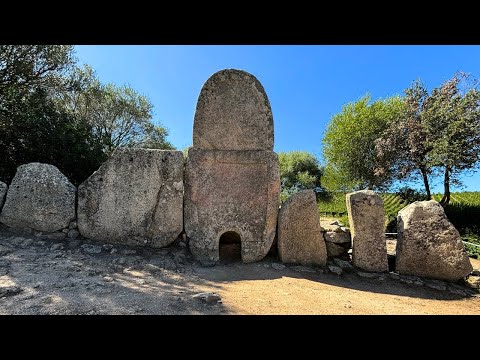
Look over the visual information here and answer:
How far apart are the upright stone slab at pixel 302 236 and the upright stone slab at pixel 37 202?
4.15 m

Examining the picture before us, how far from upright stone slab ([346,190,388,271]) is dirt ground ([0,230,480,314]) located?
30 centimetres

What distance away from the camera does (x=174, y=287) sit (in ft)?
13.0

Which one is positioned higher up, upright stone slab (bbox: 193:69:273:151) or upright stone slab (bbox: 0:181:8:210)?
upright stone slab (bbox: 193:69:273:151)

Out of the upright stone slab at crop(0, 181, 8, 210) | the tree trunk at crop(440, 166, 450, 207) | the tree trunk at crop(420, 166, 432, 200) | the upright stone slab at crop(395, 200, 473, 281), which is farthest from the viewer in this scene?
the tree trunk at crop(420, 166, 432, 200)

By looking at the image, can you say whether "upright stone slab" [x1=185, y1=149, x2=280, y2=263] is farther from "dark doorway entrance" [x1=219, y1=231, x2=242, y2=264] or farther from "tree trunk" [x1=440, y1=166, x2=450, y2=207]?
"tree trunk" [x1=440, y1=166, x2=450, y2=207]

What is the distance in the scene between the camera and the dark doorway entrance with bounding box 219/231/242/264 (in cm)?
574

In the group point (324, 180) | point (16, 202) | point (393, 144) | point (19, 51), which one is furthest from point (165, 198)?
point (324, 180)

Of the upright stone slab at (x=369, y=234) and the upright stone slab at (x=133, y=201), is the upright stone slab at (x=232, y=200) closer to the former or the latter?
the upright stone slab at (x=133, y=201)

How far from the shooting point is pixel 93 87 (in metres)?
16.2

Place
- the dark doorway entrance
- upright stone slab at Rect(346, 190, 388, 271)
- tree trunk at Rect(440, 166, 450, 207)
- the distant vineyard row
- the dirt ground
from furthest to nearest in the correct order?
the distant vineyard row
tree trunk at Rect(440, 166, 450, 207)
the dark doorway entrance
upright stone slab at Rect(346, 190, 388, 271)
the dirt ground

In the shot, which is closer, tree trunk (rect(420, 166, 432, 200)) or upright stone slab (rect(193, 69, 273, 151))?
upright stone slab (rect(193, 69, 273, 151))

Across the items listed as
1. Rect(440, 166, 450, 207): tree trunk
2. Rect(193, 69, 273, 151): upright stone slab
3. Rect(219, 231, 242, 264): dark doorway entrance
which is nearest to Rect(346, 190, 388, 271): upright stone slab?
Rect(193, 69, 273, 151): upright stone slab

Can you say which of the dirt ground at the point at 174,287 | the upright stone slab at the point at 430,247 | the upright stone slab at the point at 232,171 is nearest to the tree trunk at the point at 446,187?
the upright stone slab at the point at 430,247

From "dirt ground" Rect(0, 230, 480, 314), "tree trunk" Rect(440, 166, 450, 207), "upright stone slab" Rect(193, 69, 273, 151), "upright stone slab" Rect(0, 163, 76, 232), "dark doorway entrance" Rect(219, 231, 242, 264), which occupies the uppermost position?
"upright stone slab" Rect(193, 69, 273, 151)
